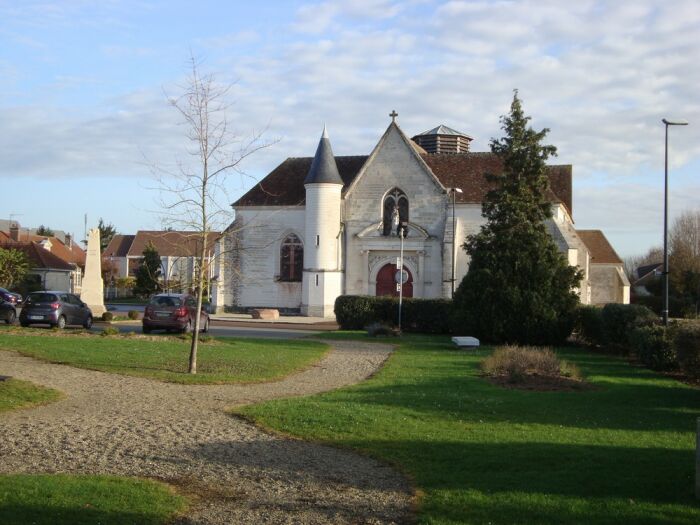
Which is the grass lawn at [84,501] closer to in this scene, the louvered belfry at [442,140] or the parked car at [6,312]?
the parked car at [6,312]

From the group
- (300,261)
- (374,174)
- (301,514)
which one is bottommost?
(301,514)

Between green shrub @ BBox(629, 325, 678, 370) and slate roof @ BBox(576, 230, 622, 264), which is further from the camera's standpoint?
slate roof @ BBox(576, 230, 622, 264)

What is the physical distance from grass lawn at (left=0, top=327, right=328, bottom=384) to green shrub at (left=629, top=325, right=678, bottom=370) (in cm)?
828

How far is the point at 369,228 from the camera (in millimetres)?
45094

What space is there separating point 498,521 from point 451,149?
161 ft

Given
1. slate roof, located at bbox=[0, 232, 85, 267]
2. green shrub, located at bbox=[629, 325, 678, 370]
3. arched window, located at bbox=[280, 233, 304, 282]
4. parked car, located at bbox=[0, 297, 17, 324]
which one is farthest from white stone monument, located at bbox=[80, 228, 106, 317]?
slate roof, located at bbox=[0, 232, 85, 267]

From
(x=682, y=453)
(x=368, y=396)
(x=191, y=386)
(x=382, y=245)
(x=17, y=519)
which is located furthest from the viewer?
(x=382, y=245)

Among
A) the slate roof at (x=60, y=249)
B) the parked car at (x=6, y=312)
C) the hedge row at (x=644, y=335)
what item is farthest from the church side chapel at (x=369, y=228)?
the slate roof at (x=60, y=249)

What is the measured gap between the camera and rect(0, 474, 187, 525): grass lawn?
6.66 metres

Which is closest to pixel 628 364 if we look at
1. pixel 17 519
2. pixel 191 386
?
pixel 191 386

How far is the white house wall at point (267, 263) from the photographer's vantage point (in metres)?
46.8

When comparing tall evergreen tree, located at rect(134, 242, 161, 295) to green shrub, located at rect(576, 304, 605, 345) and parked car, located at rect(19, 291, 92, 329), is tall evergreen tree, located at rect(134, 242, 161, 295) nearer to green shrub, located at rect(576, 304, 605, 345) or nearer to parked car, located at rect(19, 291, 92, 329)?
parked car, located at rect(19, 291, 92, 329)

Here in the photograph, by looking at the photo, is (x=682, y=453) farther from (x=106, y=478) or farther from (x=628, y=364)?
(x=628, y=364)

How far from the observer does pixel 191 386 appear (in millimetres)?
15570
